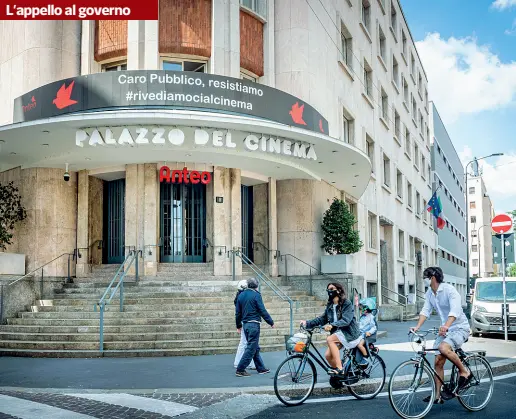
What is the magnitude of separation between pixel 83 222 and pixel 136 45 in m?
5.35

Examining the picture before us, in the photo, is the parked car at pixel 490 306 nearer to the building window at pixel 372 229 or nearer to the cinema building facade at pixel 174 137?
the cinema building facade at pixel 174 137

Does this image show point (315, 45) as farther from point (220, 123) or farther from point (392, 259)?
point (392, 259)

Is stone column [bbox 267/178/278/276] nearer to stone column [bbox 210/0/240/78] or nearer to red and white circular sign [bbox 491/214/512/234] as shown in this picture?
stone column [bbox 210/0/240/78]

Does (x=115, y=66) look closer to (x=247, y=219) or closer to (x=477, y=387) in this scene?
(x=247, y=219)

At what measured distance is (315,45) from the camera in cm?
2045

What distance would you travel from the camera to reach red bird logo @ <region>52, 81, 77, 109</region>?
50.3ft

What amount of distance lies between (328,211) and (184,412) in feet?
43.4

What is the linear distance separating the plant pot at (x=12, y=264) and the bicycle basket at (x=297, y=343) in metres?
10.4

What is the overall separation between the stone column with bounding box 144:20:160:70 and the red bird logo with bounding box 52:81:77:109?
249 cm

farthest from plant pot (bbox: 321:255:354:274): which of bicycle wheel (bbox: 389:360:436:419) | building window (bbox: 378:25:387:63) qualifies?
building window (bbox: 378:25:387:63)

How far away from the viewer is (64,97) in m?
15.4

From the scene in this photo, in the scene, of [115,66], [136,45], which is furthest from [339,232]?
[115,66]

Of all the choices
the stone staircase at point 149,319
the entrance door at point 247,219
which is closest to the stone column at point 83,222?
the stone staircase at point 149,319

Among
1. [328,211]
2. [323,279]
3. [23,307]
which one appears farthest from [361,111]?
[23,307]
